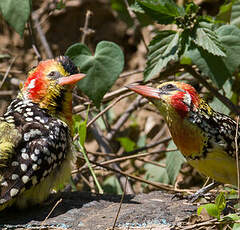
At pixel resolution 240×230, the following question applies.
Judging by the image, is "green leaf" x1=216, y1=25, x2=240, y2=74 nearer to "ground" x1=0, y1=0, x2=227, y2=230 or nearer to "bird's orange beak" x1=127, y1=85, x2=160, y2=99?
"bird's orange beak" x1=127, y1=85, x2=160, y2=99

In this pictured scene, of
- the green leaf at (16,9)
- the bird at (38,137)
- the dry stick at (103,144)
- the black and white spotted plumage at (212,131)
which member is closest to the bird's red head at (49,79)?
the bird at (38,137)

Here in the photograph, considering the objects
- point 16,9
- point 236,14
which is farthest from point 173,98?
point 236,14

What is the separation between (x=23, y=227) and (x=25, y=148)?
43 cm

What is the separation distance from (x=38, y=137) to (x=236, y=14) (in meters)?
1.89

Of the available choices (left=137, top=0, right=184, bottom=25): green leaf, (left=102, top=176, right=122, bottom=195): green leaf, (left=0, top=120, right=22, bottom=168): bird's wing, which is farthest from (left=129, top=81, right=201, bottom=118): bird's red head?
(left=102, top=176, right=122, bottom=195): green leaf

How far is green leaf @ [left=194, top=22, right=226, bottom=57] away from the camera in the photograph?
3.38 meters

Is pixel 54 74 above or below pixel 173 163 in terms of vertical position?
above

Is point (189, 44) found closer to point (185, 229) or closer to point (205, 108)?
point (205, 108)

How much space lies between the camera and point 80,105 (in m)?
4.29

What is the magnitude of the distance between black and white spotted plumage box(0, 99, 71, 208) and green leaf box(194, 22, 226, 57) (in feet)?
3.33

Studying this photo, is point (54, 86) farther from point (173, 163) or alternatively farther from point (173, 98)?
point (173, 163)

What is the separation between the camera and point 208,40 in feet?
11.2

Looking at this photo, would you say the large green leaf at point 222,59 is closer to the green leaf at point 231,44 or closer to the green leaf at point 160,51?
the green leaf at point 231,44

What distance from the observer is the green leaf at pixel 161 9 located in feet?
11.4
